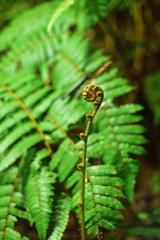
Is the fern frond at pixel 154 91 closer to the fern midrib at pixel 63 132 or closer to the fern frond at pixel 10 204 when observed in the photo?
the fern midrib at pixel 63 132

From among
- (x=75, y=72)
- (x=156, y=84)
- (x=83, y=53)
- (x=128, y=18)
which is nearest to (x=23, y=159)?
(x=75, y=72)

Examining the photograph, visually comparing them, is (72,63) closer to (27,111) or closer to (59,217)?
(27,111)

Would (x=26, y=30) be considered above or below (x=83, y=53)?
above

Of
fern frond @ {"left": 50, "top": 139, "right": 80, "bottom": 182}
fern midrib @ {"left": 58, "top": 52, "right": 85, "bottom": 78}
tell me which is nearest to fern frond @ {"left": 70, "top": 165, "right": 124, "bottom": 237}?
fern frond @ {"left": 50, "top": 139, "right": 80, "bottom": 182}

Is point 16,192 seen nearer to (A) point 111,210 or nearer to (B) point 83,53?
(A) point 111,210

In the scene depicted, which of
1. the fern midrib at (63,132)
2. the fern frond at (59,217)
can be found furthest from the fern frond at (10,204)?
the fern midrib at (63,132)

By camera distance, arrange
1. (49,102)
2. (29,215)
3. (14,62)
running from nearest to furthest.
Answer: (29,215)
(49,102)
(14,62)

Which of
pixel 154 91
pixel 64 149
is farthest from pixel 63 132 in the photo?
pixel 154 91
